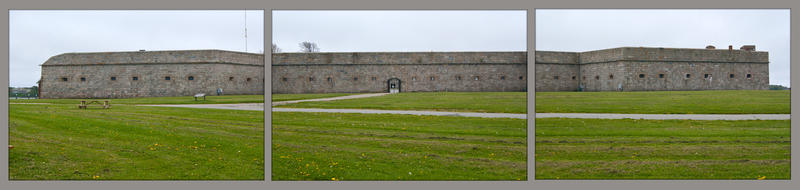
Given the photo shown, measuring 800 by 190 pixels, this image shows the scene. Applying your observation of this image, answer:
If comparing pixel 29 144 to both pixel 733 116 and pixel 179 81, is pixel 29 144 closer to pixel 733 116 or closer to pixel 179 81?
pixel 733 116

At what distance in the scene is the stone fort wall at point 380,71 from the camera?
2819cm

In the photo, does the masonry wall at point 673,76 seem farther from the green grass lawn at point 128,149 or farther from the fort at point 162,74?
the green grass lawn at point 128,149

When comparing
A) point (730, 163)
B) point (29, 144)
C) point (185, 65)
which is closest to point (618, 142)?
point (730, 163)

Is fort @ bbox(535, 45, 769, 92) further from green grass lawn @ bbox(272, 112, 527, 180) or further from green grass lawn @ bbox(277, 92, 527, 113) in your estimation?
Answer: green grass lawn @ bbox(272, 112, 527, 180)

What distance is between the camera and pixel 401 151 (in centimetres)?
728

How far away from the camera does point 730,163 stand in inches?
267

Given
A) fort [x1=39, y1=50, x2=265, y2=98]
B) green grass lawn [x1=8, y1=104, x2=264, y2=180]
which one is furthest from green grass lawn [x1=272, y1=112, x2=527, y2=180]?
fort [x1=39, y1=50, x2=265, y2=98]

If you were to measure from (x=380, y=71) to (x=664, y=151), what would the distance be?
23.3m

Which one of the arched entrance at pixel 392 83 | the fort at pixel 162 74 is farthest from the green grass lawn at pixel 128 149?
the arched entrance at pixel 392 83

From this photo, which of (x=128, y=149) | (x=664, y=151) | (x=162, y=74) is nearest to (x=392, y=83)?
(x=162, y=74)

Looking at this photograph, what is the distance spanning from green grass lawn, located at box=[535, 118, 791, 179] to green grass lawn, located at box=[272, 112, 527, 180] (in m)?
0.62

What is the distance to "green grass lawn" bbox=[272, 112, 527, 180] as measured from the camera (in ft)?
21.8

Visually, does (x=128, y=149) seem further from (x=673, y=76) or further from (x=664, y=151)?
(x=673, y=76)

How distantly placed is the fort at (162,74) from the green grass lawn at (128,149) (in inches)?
598
